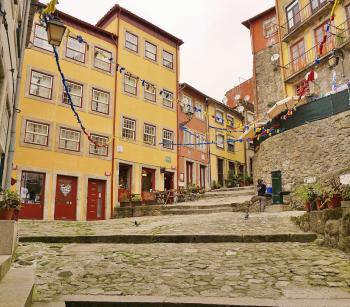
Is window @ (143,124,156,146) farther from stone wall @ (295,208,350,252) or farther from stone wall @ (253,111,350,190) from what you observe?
stone wall @ (295,208,350,252)

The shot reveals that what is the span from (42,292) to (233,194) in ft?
52.6

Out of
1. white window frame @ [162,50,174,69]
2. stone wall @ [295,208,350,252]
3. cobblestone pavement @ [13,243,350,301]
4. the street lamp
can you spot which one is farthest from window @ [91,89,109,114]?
stone wall @ [295,208,350,252]

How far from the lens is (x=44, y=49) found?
17500mm

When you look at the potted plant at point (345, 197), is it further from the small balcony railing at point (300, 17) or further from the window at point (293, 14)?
the window at point (293, 14)

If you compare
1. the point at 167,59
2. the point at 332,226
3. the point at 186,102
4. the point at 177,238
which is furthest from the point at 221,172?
the point at 332,226

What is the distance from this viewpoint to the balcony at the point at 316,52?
704 inches

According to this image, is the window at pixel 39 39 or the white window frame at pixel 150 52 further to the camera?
the white window frame at pixel 150 52

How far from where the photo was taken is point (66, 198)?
56.4 feet

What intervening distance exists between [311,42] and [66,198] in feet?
55.5

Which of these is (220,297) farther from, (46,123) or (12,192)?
(46,123)

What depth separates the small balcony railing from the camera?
1968 cm

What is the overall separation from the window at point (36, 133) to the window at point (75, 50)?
4463 millimetres

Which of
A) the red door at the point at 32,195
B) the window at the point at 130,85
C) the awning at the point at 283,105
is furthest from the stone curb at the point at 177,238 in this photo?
the window at the point at 130,85

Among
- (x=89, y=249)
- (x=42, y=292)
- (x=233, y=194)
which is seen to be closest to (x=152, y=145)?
(x=233, y=194)
